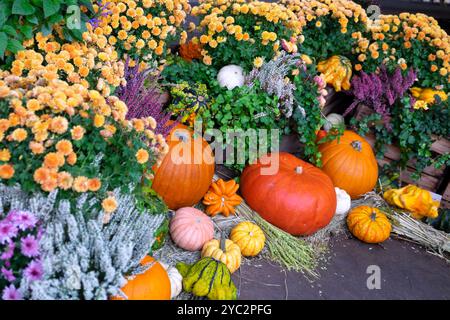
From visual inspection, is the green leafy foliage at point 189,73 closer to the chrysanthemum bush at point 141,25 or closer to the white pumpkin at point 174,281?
the chrysanthemum bush at point 141,25

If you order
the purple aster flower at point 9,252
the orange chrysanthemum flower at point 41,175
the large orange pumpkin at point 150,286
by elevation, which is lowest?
the large orange pumpkin at point 150,286

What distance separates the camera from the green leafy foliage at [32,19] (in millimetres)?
2230

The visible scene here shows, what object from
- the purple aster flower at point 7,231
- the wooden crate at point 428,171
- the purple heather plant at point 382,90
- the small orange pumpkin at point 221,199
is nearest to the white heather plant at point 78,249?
the purple aster flower at point 7,231

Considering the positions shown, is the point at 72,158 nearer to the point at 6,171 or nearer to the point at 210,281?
the point at 6,171

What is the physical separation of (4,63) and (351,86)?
2.91 meters

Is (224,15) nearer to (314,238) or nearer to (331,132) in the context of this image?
(331,132)

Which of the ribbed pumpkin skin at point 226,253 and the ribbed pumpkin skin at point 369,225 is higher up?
the ribbed pumpkin skin at point 226,253

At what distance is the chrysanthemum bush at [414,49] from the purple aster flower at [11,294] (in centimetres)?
345

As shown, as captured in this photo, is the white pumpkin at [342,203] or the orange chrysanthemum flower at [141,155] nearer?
the orange chrysanthemum flower at [141,155]

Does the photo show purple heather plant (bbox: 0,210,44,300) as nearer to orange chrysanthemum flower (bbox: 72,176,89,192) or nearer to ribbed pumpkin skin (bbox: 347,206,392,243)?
orange chrysanthemum flower (bbox: 72,176,89,192)

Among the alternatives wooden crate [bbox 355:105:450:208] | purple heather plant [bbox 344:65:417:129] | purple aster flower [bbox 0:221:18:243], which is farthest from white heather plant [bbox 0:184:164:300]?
wooden crate [bbox 355:105:450:208]

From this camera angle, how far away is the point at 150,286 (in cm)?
209

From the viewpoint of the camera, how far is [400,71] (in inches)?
154

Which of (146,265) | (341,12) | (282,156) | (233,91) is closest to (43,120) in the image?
(146,265)
